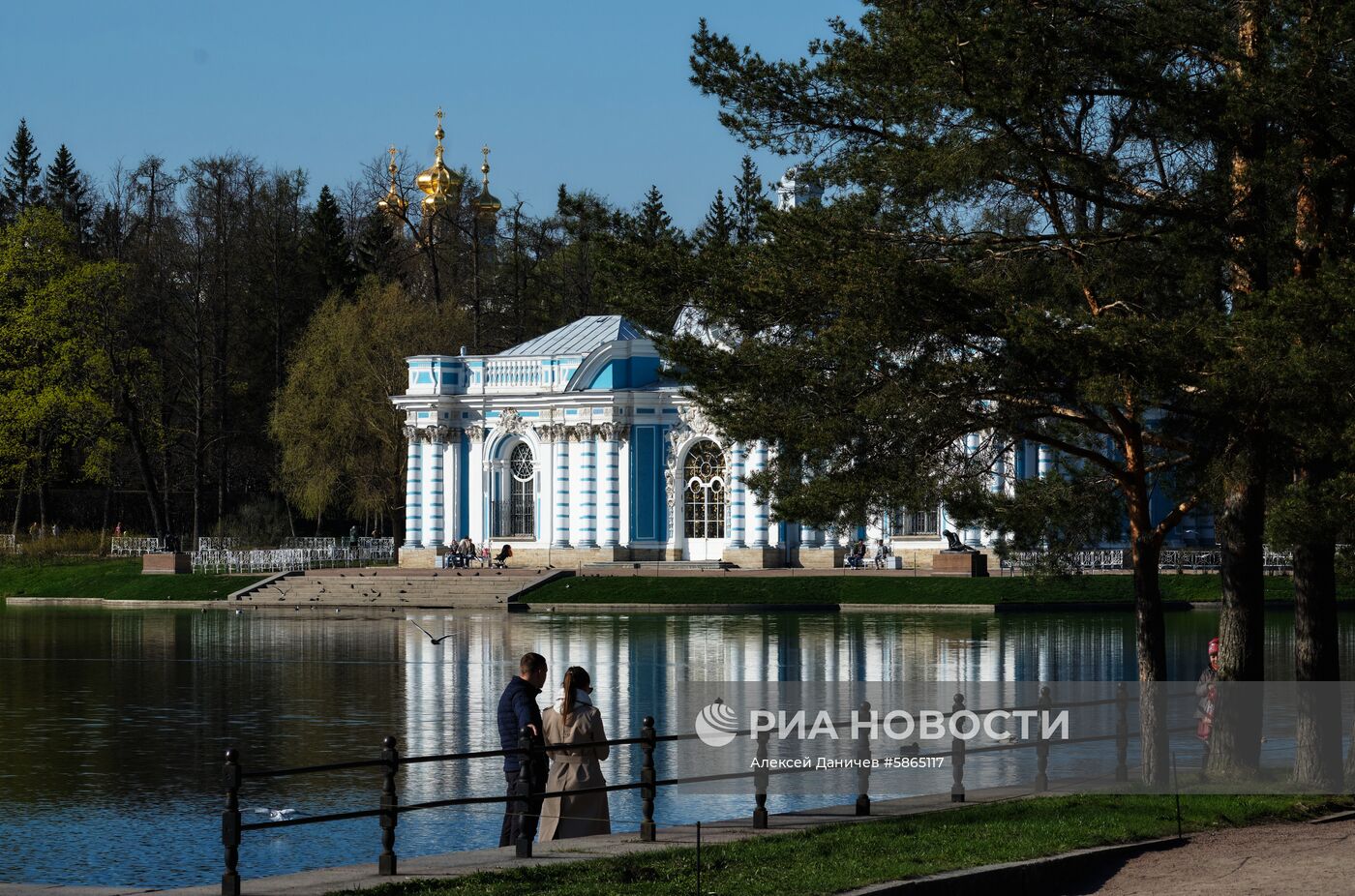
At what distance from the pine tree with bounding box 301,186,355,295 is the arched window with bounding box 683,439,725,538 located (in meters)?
23.7

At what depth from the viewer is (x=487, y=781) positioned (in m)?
18.3

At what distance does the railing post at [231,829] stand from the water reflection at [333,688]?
2.64 m

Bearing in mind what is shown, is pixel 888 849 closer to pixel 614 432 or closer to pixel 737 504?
pixel 737 504

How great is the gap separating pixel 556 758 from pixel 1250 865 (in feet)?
15.1

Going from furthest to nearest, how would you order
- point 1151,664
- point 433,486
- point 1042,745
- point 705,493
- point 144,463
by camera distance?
1. point 144,463
2. point 433,486
3. point 705,493
4. point 1151,664
5. point 1042,745

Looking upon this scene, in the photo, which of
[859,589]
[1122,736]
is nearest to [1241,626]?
[1122,736]

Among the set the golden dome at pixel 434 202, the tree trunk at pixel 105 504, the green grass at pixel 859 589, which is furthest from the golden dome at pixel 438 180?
the green grass at pixel 859 589

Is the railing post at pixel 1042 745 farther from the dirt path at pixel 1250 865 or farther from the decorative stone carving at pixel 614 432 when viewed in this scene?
the decorative stone carving at pixel 614 432

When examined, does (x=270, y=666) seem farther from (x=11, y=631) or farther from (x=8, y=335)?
(x=8, y=335)

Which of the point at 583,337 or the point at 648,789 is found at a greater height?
the point at 583,337

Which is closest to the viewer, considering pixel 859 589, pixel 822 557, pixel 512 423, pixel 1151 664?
pixel 1151 664

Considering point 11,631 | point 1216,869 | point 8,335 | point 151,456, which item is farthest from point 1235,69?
point 151,456

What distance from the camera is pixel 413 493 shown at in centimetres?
5966

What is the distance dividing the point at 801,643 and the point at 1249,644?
57.8ft
